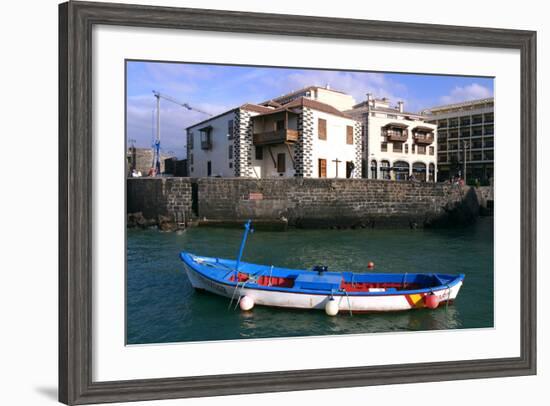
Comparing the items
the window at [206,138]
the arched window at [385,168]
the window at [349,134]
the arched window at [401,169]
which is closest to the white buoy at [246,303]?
the window at [349,134]

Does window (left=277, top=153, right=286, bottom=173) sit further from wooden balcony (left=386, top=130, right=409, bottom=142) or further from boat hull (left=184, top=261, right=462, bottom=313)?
boat hull (left=184, top=261, right=462, bottom=313)

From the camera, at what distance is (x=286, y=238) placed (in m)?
13.8

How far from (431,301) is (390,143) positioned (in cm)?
1499

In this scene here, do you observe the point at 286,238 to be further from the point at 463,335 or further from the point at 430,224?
the point at 463,335

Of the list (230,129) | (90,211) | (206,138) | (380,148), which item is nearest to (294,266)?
(90,211)

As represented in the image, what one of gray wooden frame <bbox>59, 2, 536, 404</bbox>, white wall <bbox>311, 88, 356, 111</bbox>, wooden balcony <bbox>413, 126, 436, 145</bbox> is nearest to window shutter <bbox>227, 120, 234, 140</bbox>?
white wall <bbox>311, 88, 356, 111</bbox>

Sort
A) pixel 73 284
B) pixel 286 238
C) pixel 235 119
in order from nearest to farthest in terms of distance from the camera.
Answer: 1. pixel 73 284
2. pixel 286 238
3. pixel 235 119

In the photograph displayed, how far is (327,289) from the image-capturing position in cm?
597

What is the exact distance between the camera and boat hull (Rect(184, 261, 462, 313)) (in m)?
5.79

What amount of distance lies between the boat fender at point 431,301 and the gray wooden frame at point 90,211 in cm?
160

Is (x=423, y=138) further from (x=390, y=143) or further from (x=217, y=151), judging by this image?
(x=217, y=151)

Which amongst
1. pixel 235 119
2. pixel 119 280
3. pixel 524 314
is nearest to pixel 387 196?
pixel 235 119

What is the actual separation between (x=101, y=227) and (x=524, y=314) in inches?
161

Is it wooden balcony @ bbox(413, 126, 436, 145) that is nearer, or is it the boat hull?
the boat hull
